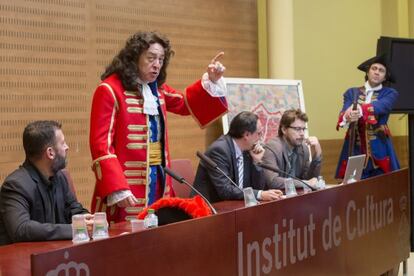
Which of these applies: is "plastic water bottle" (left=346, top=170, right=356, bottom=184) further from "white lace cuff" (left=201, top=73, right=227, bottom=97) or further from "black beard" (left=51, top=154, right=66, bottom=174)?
"black beard" (left=51, top=154, right=66, bottom=174)

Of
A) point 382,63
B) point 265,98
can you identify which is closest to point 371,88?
point 382,63

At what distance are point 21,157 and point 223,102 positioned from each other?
66.8 inches

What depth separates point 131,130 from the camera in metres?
3.49

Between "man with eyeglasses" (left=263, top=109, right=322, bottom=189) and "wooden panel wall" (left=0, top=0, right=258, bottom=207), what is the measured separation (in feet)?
4.39

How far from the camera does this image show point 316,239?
3580mm

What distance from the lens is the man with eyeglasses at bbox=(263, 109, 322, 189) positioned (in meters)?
4.80

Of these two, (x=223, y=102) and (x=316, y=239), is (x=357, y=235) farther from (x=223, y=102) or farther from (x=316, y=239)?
(x=223, y=102)

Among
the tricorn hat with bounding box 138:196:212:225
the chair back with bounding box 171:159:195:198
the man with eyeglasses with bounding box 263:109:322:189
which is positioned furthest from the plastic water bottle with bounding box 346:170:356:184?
the tricorn hat with bounding box 138:196:212:225

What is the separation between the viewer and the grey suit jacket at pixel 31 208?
2646 millimetres

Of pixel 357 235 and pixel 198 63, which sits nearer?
pixel 357 235

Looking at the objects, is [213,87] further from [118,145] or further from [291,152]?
[291,152]

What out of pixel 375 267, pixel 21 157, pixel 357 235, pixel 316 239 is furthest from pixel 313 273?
pixel 21 157

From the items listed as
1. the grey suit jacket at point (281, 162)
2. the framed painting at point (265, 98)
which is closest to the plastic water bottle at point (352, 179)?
the grey suit jacket at point (281, 162)

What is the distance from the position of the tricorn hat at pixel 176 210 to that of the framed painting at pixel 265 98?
3.30 metres
